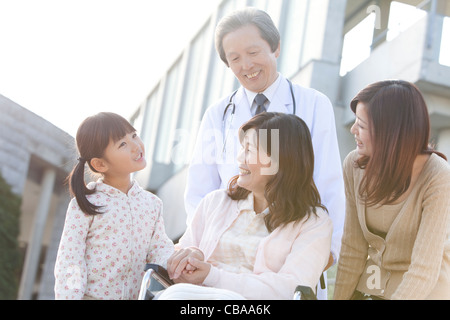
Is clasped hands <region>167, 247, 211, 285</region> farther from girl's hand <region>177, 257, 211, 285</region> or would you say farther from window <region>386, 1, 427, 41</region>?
window <region>386, 1, 427, 41</region>

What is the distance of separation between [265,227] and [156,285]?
0.43 metres

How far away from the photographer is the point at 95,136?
2.57 metres

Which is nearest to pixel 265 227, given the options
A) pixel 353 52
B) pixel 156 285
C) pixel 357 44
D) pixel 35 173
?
pixel 156 285

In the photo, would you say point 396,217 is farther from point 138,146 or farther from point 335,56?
point 335,56

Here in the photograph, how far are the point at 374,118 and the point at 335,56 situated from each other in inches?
213

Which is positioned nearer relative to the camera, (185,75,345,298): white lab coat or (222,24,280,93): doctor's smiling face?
(185,75,345,298): white lab coat

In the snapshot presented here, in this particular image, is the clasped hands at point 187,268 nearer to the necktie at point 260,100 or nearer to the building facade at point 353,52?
the necktie at point 260,100

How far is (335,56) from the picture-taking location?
300 inches

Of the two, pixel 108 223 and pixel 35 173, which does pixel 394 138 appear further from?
pixel 35 173

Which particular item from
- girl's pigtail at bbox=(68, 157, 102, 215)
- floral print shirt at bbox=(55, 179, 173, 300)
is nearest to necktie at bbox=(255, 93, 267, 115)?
floral print shirt at bbox=(55, 179, 173, 300)

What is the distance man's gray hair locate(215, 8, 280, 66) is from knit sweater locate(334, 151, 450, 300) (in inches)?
23.7

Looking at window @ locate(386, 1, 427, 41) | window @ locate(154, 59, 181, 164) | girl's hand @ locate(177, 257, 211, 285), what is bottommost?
girl's hand @ locate(177, 257, 211, 285)

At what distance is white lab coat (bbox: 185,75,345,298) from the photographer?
2.58m
